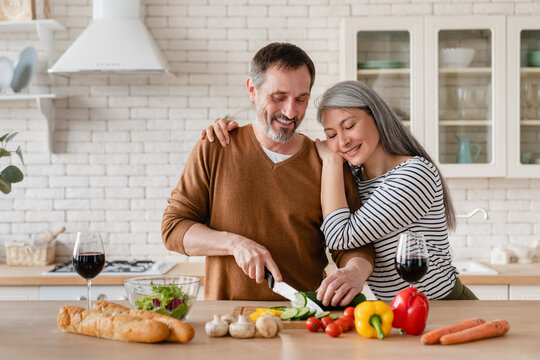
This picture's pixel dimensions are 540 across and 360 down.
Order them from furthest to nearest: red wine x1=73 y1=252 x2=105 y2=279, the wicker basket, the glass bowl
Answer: the wicker basket
red wine x1=73 y1=252 x2=105 y2=279
the glass bowl

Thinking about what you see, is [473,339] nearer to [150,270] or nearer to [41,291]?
[150,270]

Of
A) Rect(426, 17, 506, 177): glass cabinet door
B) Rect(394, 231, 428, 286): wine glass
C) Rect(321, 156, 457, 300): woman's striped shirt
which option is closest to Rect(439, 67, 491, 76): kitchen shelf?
Rect(426, 17, 506, 177): glass cabinet door

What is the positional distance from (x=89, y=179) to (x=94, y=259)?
2.44 metres

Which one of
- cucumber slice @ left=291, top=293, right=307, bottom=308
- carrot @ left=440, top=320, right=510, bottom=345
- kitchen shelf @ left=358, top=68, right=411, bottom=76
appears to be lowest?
carrot @ left=440, top=320, right=510, bottom=345

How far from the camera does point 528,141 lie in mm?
3727

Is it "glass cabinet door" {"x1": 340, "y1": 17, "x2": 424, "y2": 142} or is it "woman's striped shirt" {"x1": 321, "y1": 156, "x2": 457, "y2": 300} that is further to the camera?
"glass cabinet door" {"x1": 340, "y1": 17, "x2": 424, "y2": 142}

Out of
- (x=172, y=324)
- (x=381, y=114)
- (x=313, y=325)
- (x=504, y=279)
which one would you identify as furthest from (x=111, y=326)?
(x=504, y=279)

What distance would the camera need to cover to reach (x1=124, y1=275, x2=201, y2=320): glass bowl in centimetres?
159

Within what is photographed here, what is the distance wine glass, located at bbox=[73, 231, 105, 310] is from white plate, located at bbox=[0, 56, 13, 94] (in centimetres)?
252

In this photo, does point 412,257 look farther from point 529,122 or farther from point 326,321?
point 529,122

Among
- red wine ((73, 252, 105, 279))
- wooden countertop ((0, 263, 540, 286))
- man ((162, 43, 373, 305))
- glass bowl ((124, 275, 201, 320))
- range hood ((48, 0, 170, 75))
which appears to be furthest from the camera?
range hood ((48, 0, 170, 75))

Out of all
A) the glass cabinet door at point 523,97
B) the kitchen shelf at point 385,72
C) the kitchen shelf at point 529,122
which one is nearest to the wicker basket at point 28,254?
the kitchen shelf at point 385,72

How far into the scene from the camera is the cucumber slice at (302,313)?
164 centimetres

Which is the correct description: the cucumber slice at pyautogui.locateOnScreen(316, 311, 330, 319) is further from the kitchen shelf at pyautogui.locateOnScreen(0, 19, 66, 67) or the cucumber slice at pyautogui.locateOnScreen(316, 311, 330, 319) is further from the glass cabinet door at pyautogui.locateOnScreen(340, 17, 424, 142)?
the kitchen shelf at pyautogui.locateOnScreen(0, 19, 66, 67)
